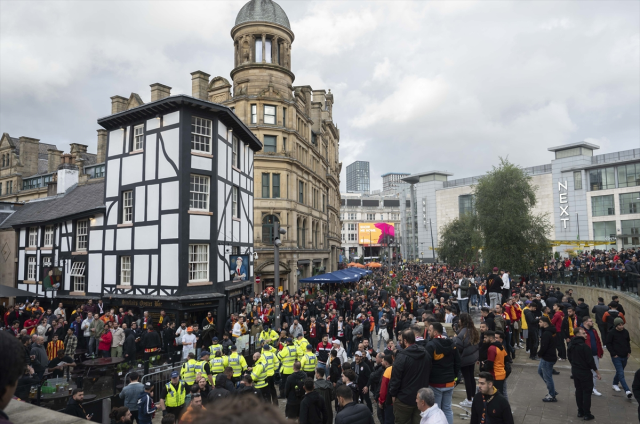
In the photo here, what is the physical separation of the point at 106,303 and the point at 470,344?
19798mm

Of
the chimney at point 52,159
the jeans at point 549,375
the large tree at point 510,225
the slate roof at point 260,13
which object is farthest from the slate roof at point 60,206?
the large tree at point 510,225

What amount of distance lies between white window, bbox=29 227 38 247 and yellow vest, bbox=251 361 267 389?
23.7 m

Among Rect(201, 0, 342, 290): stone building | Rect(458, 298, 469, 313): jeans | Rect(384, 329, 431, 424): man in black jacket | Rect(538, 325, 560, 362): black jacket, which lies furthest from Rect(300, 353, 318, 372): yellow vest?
Rect(201, 0, 342, 290): stone building

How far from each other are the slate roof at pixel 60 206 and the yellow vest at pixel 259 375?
17.8m

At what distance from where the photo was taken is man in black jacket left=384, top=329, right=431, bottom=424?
21.9 feet

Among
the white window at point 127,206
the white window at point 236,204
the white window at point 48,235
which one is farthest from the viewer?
the white window at point 48,235

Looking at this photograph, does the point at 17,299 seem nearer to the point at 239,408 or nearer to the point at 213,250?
the point at 213,250

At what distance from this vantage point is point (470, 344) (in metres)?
8.77

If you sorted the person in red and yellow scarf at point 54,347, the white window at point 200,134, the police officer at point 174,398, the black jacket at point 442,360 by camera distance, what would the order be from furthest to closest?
1. the white window at point 200,134
2. the person in red and yellow scarf at point 54,347
3. the police officer at point 174,398
4. the black jacket at point 442,360

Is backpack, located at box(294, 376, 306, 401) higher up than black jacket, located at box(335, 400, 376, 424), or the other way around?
black jacket, located at box(335, 400, 376, 424)

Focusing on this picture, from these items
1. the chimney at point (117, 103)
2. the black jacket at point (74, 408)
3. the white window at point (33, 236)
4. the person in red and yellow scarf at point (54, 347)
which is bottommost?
the person in red and yellow scarf at point (54, 347)

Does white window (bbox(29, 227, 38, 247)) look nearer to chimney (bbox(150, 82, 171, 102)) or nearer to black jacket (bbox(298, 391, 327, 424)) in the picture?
chimney (bbox(150, 82, 171, 102))

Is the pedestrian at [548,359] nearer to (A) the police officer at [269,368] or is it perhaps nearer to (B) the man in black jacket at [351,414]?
(B) the man in black jacket at [351,414]

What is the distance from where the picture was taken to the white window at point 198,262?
20.5 m
